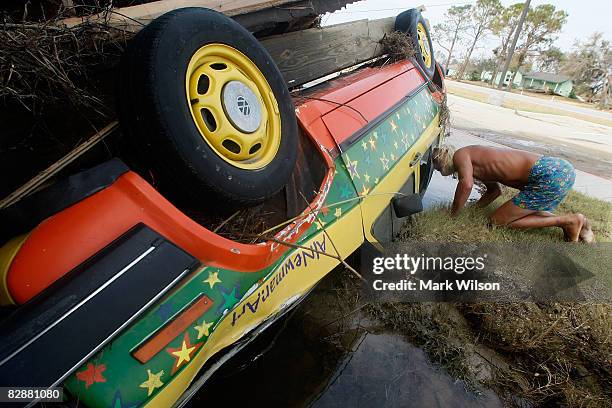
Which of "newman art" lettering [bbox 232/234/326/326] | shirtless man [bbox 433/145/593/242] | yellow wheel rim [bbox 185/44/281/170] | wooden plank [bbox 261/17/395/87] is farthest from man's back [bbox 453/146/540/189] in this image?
yellow wheel rim [bbox 185/44/281/170]

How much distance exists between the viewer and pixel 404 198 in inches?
105

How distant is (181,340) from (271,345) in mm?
1168

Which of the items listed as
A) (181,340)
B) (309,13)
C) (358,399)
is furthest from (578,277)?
(181,340)

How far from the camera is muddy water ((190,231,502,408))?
6.77 ft

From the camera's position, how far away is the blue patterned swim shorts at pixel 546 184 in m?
3.90

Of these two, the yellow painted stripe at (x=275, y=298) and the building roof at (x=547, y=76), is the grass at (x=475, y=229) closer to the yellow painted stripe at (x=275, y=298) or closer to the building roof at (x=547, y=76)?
the yellow painted stripe at (x=275, y=298)

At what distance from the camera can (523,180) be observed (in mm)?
4133

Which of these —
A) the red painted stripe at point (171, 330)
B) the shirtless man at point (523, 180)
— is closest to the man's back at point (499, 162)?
the shirtless man at point (523, 180)

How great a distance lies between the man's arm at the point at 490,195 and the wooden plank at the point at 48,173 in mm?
4335

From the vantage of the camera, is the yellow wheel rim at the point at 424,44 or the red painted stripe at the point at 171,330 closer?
the red painted stripe at the point at 171,330

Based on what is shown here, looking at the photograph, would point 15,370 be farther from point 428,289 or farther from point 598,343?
point 598,343

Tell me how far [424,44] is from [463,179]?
1.82 m

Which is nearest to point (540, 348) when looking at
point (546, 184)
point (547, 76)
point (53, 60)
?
point (546, 184)

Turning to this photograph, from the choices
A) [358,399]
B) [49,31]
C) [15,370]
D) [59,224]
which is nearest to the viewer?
[15,370]
